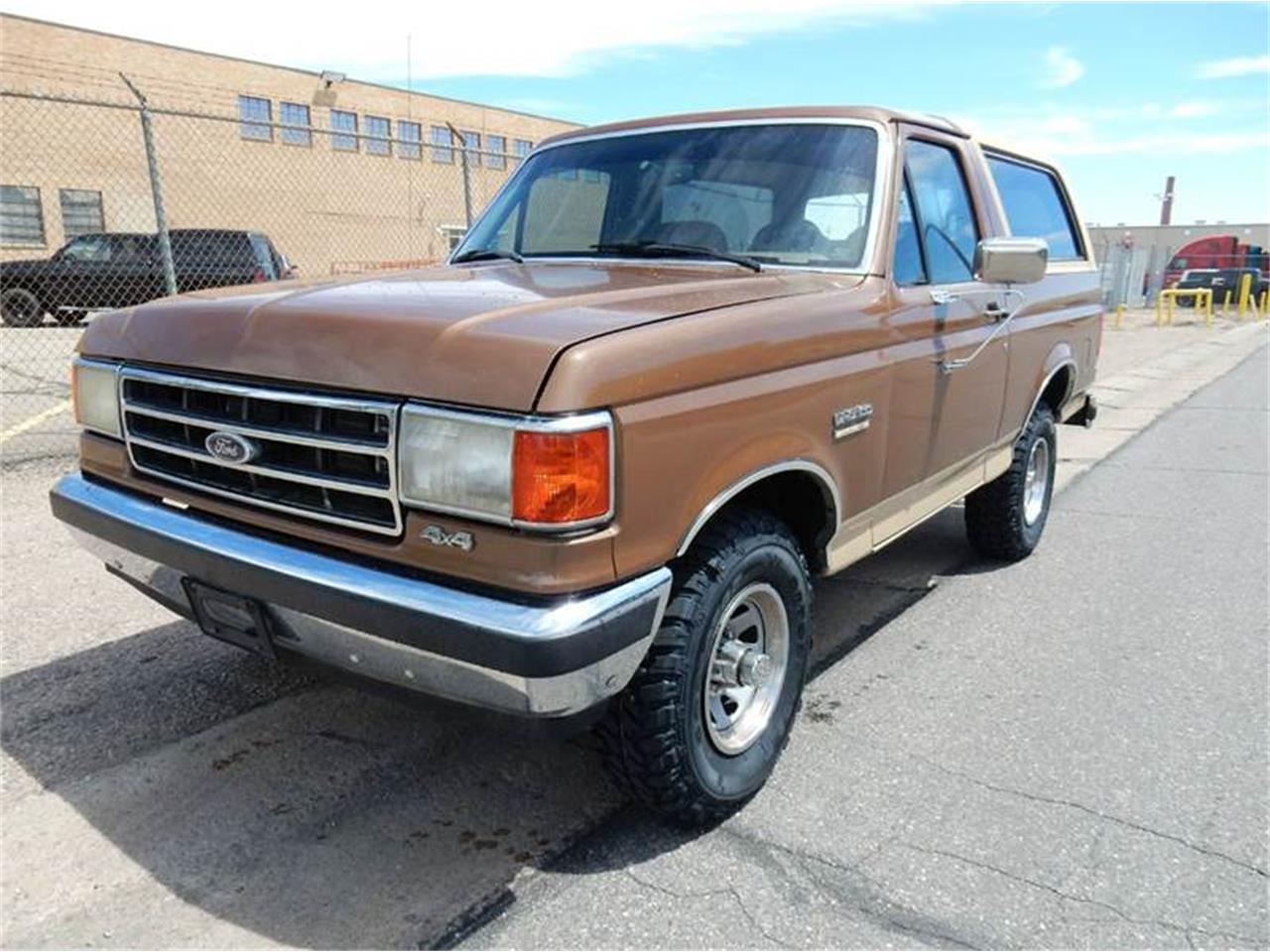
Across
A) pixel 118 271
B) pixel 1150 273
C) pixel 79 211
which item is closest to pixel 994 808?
pixel 118 271

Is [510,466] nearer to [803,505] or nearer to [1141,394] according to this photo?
[803,505]

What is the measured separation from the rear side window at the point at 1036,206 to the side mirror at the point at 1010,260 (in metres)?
0.97

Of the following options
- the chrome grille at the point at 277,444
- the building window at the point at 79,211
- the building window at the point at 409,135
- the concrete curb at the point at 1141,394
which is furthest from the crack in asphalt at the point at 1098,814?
the building window at the point at 409,135

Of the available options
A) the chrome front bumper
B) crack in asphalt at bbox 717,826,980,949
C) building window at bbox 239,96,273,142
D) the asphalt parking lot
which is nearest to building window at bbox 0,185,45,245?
building window at bbox 239,96,273,142

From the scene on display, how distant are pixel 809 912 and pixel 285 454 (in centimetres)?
171

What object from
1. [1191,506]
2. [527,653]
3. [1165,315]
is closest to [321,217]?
[1165,315]

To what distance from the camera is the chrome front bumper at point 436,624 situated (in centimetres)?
206

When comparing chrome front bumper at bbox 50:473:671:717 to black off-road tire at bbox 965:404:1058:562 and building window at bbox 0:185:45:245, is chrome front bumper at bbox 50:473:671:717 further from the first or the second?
building window at bbox 0:185:45:245

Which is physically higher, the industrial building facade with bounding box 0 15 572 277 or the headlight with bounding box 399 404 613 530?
the industrial building facade with bounding box 0 15 572 277

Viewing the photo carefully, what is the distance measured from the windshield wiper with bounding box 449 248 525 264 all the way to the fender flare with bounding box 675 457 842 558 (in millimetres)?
1511

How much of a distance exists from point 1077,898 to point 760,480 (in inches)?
52.0

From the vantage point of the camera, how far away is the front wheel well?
9.30ft

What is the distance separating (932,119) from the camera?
387 centimetres

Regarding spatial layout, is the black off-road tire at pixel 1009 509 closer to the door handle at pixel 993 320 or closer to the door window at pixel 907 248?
the door handle at pixel 993 320
